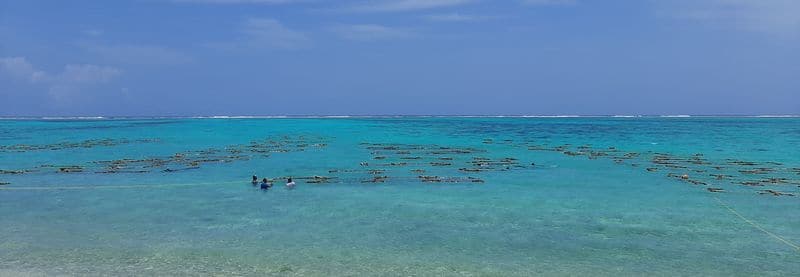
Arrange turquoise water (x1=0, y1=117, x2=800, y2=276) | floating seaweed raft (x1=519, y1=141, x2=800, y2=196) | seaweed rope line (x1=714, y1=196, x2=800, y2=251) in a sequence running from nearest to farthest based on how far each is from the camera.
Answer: turquoise water (x1=0, y1=117, x2=800, y2=276) → seaweed rope line (x1=714, y1=196, x2=800, y2=251) → floating seaweed raft (x1=519, y1=141, x2=800, y2=196)

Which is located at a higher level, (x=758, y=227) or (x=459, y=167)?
(x=459, y=167)

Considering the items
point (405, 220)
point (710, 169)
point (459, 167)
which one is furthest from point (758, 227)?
point (459, 167)

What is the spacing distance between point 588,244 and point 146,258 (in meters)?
12.1

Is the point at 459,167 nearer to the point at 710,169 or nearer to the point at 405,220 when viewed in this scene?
the point at 710,169

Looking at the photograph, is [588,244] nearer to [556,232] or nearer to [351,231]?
[556,232]

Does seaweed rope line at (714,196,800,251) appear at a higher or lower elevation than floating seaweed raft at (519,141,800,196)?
lower

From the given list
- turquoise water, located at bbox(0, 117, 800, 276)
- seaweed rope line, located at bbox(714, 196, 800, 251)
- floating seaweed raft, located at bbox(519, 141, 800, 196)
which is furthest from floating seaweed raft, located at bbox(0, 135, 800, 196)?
seaweed rope line, located at bbox(714, 196, 800, 251)

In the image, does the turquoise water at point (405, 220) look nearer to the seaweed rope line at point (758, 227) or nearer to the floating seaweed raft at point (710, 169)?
the seaweed rope line at point (758, 227)

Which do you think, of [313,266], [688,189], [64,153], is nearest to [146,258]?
[313,266]

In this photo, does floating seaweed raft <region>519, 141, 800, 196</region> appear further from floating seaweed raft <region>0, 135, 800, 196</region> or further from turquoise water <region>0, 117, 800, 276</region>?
turquoise water <region>0, 117, 800, 276</region>

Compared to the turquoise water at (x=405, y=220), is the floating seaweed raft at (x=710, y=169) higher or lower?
higher

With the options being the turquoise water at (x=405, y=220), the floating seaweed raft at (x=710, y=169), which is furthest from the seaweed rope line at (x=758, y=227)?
the floating seaweed raft at (x=710, y=169)

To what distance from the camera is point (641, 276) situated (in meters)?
14.0

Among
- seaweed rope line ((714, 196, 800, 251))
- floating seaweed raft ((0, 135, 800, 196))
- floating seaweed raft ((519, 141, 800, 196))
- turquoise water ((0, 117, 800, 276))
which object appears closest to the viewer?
turquoise water ((0, 117, 800, 276))
